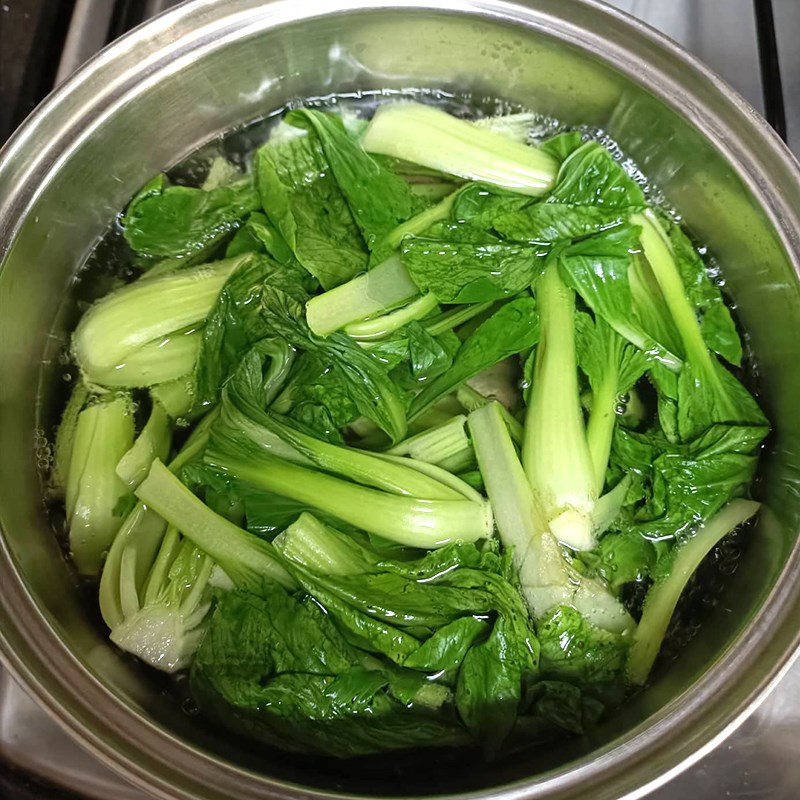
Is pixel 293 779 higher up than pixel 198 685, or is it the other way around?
pixel 198 685

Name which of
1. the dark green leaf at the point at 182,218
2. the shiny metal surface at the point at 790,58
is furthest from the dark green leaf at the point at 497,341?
the shiny metal surface at the point at 790,58

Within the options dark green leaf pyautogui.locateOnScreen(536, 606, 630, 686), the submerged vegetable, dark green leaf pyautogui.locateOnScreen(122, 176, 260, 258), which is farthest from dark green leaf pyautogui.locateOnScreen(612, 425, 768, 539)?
dark green leaf pyautogui.locateOnScreen(122, 176, 260, 258)

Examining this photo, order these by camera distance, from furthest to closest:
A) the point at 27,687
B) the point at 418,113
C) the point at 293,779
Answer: the point at 418,113 → the point at 293,779 → the point at 27,687

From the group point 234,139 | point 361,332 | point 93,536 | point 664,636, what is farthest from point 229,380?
point 664,636

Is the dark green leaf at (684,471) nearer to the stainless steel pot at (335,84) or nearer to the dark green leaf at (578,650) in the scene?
the stainless steel pot at (335,84)

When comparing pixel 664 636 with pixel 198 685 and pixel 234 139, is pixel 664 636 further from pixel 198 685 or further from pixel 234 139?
pixel 234 139

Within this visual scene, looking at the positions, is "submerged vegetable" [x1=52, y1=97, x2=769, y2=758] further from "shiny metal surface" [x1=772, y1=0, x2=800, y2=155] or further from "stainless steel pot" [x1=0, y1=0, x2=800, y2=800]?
"shiny metal surface" [x1=772, y1=0, x2=800, y2=155]
